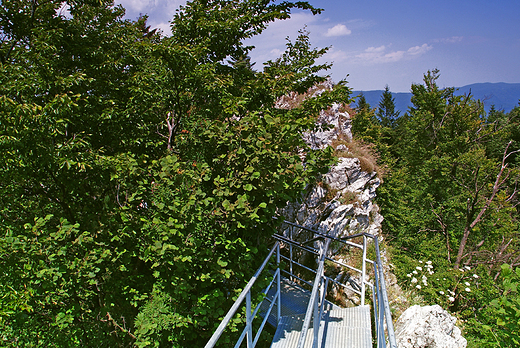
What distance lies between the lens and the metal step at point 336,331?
3.46 metres

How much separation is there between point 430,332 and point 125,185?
618 centimetres

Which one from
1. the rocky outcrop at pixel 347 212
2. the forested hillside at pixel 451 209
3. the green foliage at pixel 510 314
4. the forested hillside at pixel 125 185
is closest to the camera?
the green foliage at pixel 510 314

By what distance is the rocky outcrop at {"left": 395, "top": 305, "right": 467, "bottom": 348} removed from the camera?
17.5 ft

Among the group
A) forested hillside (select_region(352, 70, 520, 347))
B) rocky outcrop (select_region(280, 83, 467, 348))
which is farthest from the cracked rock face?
forested hillside (select_region(352, 70, 520, 347))

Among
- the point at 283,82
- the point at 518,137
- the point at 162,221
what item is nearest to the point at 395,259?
the point at 283,82

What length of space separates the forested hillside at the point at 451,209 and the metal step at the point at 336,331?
521cm

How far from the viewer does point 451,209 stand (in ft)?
54.5

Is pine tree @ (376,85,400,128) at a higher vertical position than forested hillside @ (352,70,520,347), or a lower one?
higher

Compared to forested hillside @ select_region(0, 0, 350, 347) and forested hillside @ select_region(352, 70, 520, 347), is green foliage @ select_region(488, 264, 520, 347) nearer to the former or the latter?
forested hillside @ select_region(0, 0, 350, 347)

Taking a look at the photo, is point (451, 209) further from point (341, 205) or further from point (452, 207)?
point (341, 205)

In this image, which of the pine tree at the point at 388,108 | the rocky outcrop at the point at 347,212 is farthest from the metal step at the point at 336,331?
the pine tree at the point at 388,108

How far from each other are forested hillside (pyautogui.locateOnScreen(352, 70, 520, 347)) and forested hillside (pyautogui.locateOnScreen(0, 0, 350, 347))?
700cm

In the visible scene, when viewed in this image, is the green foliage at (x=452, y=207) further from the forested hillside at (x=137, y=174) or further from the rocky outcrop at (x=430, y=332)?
the forested hillside at (x=137, y=174)

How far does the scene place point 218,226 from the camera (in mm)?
3555
